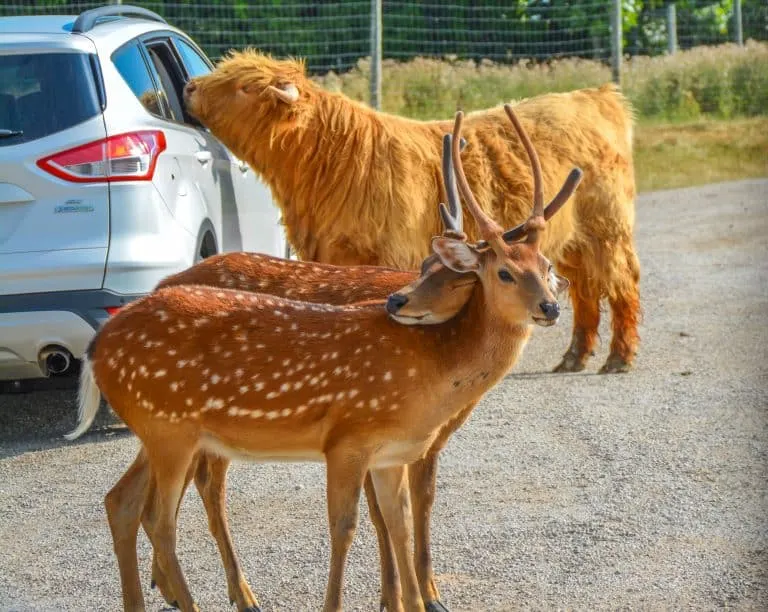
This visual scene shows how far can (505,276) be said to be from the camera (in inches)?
190

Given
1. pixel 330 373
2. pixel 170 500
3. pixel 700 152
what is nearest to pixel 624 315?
pixel 330 373

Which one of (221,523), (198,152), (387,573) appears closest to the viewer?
(387,573)


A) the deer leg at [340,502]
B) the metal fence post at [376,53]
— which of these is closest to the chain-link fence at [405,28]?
the metal fence post at [376,53]

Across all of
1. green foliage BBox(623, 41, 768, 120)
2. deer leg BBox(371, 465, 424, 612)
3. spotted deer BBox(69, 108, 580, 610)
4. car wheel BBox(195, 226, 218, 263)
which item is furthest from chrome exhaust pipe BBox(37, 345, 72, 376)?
green foliage BBox(623, 41, 768, 120)

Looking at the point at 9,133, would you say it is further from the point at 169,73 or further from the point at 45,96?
the point at 169,73

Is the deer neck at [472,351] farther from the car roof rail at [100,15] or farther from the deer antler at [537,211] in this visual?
the car roof rail at [100,15]

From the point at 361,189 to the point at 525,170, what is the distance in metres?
1.22

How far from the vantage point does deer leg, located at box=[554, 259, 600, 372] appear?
9.55 metres

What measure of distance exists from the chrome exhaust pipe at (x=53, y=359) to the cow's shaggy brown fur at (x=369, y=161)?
1744 mm

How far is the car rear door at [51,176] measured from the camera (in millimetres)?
7070

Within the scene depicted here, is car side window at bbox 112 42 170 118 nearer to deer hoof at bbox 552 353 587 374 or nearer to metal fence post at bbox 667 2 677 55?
deer hoof at bbox 552 353 587 374

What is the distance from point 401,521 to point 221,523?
0.84 meters

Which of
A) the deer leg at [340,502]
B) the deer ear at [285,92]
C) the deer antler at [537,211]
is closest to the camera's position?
the deer leg at [340,502]

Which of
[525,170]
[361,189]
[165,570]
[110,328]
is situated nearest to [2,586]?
[165,570]
